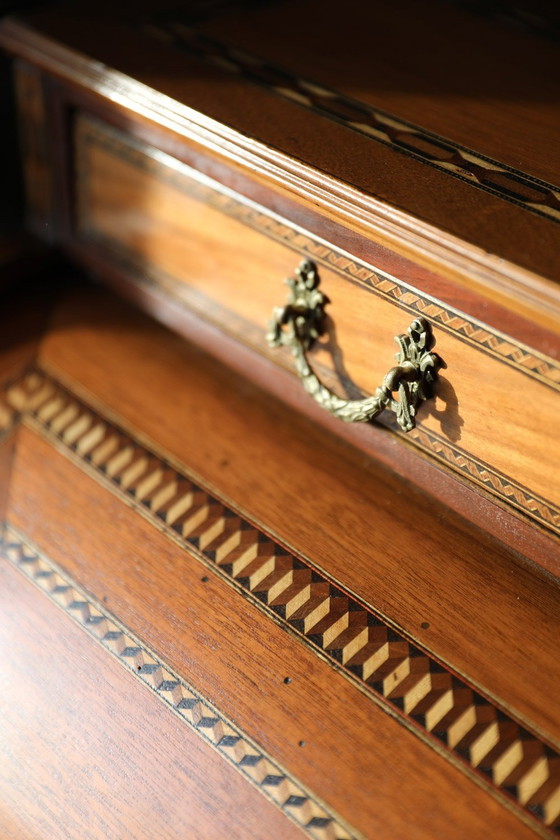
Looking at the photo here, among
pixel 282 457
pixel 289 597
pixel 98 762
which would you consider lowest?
pixel 98 762

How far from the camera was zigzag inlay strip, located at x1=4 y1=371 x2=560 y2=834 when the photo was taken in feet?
1.82

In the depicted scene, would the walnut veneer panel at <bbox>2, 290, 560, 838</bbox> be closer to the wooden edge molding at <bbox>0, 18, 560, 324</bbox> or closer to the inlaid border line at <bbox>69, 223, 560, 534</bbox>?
the inlaid border line at <bbox>69, 223, 560, 534</bbox>

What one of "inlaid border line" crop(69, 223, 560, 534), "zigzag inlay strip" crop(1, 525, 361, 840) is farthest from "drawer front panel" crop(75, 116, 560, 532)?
"zigzag inlay strip" crop(1, 525, 361, 840)

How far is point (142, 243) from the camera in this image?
0.84m

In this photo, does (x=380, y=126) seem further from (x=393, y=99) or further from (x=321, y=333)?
(x=321, y=333)

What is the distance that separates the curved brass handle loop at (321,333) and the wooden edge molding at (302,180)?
0.07 meters

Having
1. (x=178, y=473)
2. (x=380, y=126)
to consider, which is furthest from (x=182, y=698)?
(x=380, y=126)

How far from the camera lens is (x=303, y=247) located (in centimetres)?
69

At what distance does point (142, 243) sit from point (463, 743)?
1.69ft

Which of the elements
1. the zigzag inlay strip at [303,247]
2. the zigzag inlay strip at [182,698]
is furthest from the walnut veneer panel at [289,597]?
the zigzag inlay strip at [303,247]

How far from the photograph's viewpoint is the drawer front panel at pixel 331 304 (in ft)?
1.98

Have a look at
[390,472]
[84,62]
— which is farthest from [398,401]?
[84,62]

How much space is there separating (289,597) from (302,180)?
293 mm

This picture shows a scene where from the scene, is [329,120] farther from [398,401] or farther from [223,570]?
[223,570]
